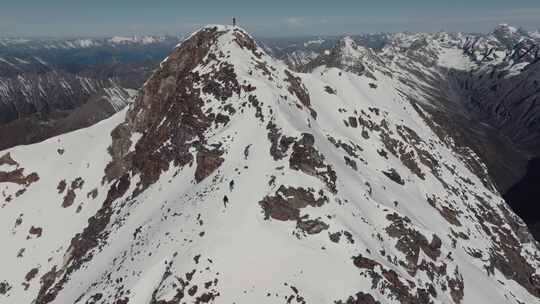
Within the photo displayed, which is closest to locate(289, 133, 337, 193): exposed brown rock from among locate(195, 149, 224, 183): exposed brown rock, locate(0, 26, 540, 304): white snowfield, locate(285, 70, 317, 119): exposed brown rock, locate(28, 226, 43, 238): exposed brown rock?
locate(0, 26, 540, 304): white snowfield

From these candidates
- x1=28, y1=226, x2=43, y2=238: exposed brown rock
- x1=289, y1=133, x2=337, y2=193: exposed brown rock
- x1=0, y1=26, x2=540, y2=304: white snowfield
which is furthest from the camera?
x1=28, y1=226, x2=43, y2=238: exposed brown rock

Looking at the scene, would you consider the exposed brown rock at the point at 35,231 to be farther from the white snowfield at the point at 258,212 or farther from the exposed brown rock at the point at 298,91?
Result: the exposed brown rock at the point at 298,91

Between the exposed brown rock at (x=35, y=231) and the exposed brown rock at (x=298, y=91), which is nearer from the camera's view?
the exposed brown rock at (x=35, y=231)

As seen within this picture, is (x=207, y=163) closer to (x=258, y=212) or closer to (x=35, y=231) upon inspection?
(x=258, y=212)

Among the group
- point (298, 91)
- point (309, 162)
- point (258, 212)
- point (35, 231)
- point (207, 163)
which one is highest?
point (298, 91)

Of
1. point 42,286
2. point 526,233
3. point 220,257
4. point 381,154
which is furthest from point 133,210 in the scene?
point 526,233

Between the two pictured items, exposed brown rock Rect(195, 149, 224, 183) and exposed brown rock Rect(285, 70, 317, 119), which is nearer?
exposed brown rock Rect(195, 149, 224, 183)

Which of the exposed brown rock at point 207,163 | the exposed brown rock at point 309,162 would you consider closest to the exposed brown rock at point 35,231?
the exposed brown rock at point 207,163

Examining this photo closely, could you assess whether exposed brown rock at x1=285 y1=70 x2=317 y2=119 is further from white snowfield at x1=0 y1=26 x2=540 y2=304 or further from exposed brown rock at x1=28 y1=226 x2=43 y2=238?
exposed brown rock at x1=28 y1=226 x2=43 y2=238

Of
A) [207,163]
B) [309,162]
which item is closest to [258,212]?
[309,162]

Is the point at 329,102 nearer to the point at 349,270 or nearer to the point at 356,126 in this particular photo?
the point at 356,126
